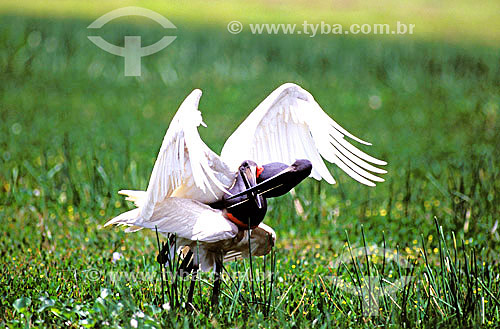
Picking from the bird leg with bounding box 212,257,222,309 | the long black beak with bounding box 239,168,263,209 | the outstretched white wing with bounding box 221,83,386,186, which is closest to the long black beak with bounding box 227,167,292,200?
the long black beak with bounding box 239,168,263,209

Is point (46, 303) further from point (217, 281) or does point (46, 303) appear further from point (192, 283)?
point (217, 281)

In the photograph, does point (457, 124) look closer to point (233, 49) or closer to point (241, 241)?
point (233, 49)

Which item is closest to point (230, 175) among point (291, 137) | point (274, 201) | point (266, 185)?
point (266, 185)

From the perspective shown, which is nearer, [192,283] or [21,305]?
[21,305]

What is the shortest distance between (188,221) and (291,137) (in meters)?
0.69

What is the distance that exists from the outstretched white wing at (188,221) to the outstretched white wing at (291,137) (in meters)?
0.26

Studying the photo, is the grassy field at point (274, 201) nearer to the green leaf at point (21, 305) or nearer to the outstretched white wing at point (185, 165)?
the green leaf at point (21, 305)

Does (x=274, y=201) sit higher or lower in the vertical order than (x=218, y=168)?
lower

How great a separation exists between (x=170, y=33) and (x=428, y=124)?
169 inches

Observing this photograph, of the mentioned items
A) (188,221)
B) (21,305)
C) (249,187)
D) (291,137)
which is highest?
(291,137)

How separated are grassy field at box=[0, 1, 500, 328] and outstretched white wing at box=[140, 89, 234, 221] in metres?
0.44

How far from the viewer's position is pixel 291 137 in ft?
11.4

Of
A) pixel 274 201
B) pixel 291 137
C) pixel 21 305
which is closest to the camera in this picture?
pixel 21 305

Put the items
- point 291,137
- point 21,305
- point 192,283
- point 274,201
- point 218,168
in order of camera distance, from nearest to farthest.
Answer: point 21,305 → point 218,168 → point 192,283 → point 291,137 → point 274,201
